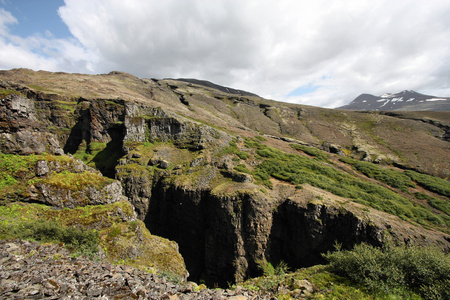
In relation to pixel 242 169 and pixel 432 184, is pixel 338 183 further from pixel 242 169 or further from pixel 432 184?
pixel 432 184

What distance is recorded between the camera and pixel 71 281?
6.14 m

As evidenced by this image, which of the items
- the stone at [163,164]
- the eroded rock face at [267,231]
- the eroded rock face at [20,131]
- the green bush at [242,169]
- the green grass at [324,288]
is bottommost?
the eroded rock face at [267,231]

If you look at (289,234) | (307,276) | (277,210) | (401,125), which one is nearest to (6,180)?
(307,276)

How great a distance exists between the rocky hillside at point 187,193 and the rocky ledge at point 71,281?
3612 millimetres

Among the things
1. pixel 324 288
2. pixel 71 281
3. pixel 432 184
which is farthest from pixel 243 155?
pixel 432 184

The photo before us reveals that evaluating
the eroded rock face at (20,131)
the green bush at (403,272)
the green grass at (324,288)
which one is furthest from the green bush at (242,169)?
the eroded rock face at (20,131)

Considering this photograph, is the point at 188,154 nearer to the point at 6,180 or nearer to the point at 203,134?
the point at 203,134

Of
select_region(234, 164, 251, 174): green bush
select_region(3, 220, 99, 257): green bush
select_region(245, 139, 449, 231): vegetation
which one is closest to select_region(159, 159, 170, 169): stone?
select_region(234, 164, 251, 174): green bush

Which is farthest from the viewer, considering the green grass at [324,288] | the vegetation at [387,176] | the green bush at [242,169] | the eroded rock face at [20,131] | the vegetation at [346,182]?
the vegetation at [387,176]

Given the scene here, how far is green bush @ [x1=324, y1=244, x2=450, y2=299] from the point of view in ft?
23.0

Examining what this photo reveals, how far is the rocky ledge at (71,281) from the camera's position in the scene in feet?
17.5

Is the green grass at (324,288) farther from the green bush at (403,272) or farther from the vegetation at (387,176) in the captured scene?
the vegetation at (387,176)

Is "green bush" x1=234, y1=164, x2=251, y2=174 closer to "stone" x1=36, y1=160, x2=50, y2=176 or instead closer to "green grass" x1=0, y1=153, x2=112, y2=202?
"green grass" x1=0, y1=153, x2=112, y2=202

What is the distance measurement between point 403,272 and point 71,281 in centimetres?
1297
